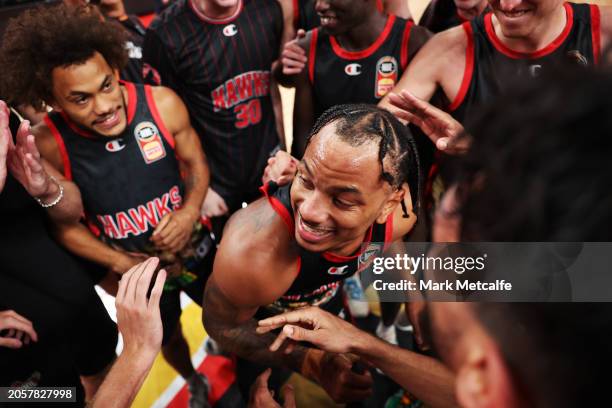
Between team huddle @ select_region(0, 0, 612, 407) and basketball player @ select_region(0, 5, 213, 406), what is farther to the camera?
basketball player @ select_region(0, 5, 213, 406)

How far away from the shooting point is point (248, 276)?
5.99ft

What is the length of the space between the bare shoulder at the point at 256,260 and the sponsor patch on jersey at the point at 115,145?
0.80 meters

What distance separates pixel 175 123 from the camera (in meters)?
2.52

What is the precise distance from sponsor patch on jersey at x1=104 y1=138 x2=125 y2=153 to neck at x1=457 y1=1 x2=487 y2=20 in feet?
6.45

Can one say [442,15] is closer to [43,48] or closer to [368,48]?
[368,48]

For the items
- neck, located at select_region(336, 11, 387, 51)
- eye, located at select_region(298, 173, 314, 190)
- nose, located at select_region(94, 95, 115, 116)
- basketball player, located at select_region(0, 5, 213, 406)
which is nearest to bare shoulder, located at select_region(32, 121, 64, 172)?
basketball player, located at select_region(0, 5, 213, 406)

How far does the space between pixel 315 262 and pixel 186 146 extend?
102cm

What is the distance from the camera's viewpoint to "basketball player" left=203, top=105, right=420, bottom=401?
5.23 feet

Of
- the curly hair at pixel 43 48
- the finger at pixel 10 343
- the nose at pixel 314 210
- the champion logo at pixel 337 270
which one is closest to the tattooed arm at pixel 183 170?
the curly hair at pixel 43 48

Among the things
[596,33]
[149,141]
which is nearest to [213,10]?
[149,141]

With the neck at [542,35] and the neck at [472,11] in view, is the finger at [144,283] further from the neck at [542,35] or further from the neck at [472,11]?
the neck at [472,11]

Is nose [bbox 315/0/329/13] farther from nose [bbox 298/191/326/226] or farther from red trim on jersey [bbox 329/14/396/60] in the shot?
nose [bbox 298/191/326/226]

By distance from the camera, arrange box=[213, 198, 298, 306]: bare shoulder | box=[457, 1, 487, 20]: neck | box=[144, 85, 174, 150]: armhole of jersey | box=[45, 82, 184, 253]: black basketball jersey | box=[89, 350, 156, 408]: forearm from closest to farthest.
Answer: box=[89, 350, 156, 408]: forearm → box=[213, 198, 298, 306]: bare shoulder → box=[45, 82, 184, 253]: black basketball jersey → box=[144, 85, 174, 150]: armhole of jersey → box=[457, 1, 487, 20]: neck

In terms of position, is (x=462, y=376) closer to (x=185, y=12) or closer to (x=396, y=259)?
(x=396, y=259)
